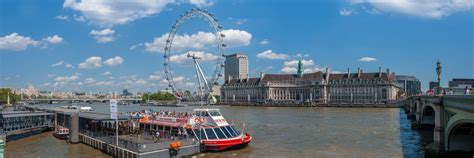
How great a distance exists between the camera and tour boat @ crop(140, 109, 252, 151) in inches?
1438

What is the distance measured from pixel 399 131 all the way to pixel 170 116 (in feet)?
97.8

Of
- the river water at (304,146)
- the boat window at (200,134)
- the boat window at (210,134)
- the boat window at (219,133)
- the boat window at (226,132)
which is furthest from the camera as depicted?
the boat window at (226,132)

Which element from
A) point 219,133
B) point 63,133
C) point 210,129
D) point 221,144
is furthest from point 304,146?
point 63,133

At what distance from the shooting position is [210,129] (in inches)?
1480

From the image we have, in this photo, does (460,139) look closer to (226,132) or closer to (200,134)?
(226,132)

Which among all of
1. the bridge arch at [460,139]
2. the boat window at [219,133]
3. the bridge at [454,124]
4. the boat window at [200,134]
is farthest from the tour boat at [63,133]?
the bridge arch at [460,139]

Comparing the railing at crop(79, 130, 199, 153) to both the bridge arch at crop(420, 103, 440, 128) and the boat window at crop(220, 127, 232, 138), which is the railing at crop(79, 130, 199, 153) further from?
the bridge arch at crop(420, 103, 440, 128)

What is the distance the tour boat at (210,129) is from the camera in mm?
36531

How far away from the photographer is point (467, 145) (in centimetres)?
2906

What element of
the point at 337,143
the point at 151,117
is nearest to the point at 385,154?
the point at 337,143

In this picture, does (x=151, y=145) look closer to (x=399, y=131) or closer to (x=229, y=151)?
(x=229, y=151)

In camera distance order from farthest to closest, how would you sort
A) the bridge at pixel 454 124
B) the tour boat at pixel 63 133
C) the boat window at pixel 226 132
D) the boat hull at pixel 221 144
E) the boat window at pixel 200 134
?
1. the tour boat at pixel 63 133
2. the boat window at pixel 226 132
3. the boat window at pixel 200 134
4. the boat hull at pixel 221 144
5. the bridge at pixel 454 124

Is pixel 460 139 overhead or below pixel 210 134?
overhead

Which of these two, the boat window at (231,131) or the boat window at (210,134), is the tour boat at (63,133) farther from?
the boat window at (231,131)
